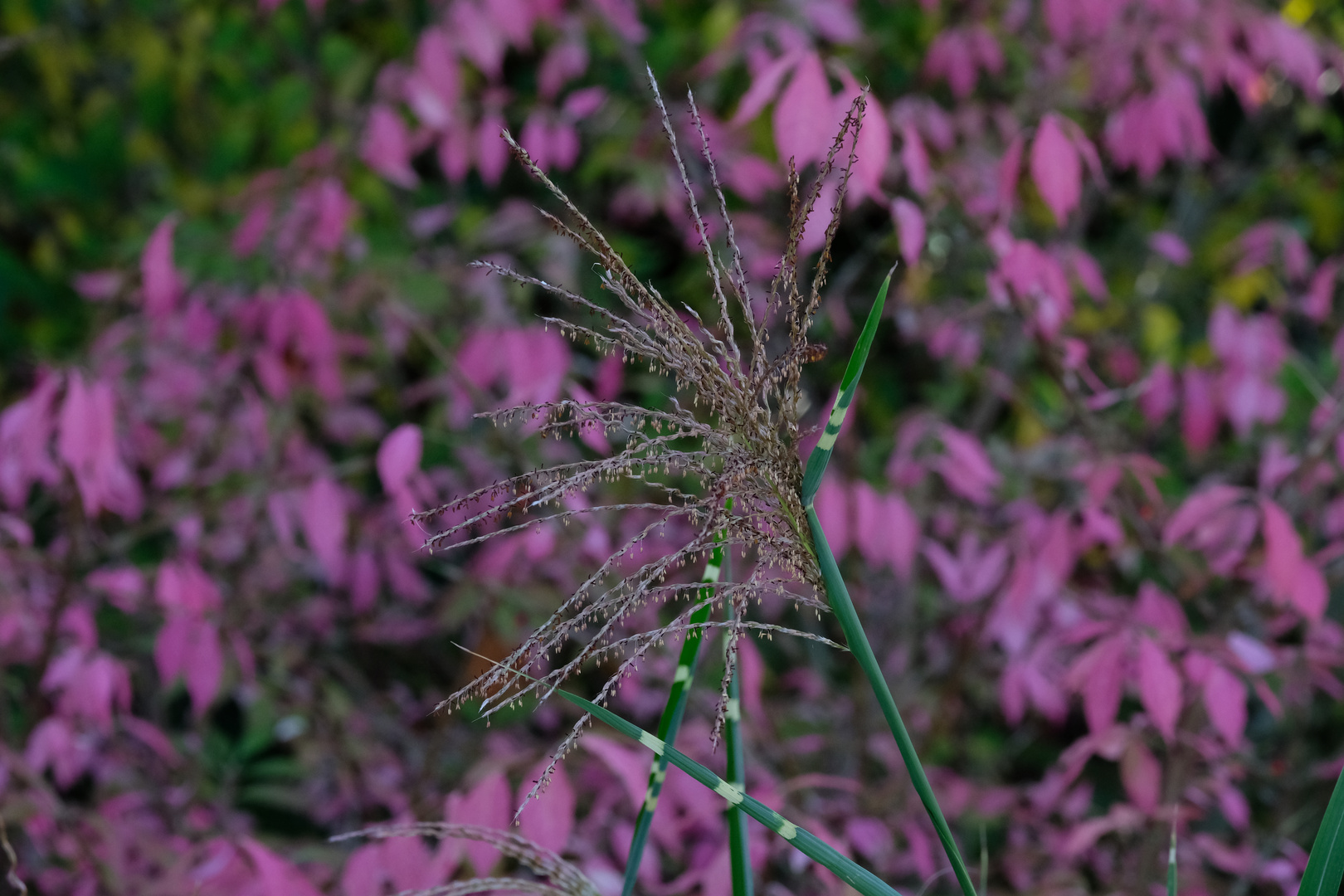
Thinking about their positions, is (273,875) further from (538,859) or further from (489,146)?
(489,146)

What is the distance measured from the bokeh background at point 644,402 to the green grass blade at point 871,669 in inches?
23.6

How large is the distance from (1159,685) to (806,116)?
86 cm

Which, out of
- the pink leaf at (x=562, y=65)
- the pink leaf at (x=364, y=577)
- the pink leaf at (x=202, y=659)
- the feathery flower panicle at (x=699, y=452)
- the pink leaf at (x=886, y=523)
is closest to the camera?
the feathery flower panicle at (x=699, y=452)

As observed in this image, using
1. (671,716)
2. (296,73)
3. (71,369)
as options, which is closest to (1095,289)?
(671,716)

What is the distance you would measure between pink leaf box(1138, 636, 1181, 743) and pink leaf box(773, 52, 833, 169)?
0.78 m

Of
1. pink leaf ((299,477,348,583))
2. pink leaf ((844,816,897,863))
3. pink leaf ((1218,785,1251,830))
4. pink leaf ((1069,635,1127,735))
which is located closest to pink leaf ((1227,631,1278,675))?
pink leaf ((1069,635,1127,735))

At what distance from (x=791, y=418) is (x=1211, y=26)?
6.41 ft

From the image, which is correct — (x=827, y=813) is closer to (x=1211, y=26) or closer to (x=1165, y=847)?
(x=1165, y=847)

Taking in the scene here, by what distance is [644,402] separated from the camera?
2.63 m

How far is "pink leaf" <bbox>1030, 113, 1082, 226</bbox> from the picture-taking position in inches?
54.8

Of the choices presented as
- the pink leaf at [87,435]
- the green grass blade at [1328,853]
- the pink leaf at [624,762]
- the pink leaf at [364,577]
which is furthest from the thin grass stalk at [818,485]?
the pink leaf at [364,577]

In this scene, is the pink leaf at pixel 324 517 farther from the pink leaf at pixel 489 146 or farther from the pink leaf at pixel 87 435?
the pink leaf at pixel 489 146

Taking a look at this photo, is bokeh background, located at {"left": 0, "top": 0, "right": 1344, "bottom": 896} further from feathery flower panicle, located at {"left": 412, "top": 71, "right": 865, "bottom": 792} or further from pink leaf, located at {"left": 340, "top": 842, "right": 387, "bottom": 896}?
feathery flower panicle, located at {"left": 412, "top": 71, "right": 865, "bottom": 792}

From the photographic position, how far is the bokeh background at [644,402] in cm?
148
